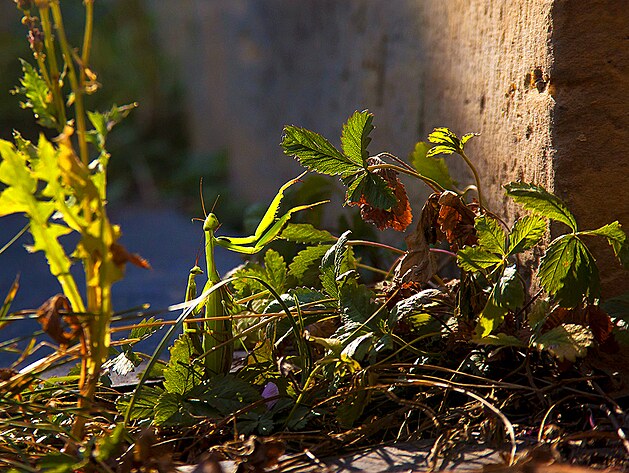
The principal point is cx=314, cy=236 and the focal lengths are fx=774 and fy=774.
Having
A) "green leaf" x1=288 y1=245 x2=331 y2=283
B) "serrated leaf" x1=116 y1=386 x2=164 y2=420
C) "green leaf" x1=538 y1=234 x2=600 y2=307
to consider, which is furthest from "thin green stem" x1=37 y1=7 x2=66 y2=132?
"green leaf" x1=538 y1=234 x2=600 y2=307

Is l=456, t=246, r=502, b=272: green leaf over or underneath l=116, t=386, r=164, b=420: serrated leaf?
over

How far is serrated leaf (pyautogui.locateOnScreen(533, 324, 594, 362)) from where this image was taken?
977 mm

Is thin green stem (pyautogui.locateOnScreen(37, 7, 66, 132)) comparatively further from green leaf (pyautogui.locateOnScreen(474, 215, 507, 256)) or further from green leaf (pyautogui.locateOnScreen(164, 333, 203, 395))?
green leaf (pyautogui.locateOnScreen(474, 215, 507, 256))

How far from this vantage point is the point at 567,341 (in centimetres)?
100

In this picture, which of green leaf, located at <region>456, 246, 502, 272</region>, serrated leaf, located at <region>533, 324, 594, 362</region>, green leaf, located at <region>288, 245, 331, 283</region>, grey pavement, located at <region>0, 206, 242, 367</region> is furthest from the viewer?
grey pavement, located at <region>0, 206, 242, 367</region>

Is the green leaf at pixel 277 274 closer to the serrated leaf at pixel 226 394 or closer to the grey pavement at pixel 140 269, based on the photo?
the serrated leaf at pixel 226 394

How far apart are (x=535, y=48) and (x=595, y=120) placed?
160 millimetres

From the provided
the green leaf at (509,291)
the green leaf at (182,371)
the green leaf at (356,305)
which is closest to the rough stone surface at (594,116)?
the green leaf at (509,291)

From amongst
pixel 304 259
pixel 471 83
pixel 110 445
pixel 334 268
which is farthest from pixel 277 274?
pixel 471 83

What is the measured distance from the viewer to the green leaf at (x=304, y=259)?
131 cm

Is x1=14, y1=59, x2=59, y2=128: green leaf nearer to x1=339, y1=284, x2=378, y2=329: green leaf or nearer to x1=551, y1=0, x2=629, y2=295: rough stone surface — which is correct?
x1=339, y1=284, x2=378, y2=329: green leaf

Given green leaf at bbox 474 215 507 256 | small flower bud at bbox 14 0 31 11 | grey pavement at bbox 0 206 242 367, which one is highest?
small flower bud at bbox 14 0 31 11

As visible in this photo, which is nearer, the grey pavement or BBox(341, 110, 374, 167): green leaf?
BBox(341, 110, 374, 167): green leaf

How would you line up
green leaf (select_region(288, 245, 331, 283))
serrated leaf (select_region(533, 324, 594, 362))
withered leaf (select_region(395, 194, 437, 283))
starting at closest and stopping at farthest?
serrated leaf (select_region(533, 324, 594, 362))
withered leaf (select_region(395, 194, 437, 283))
green leaf (select_region(288, 245, 331, 283))
